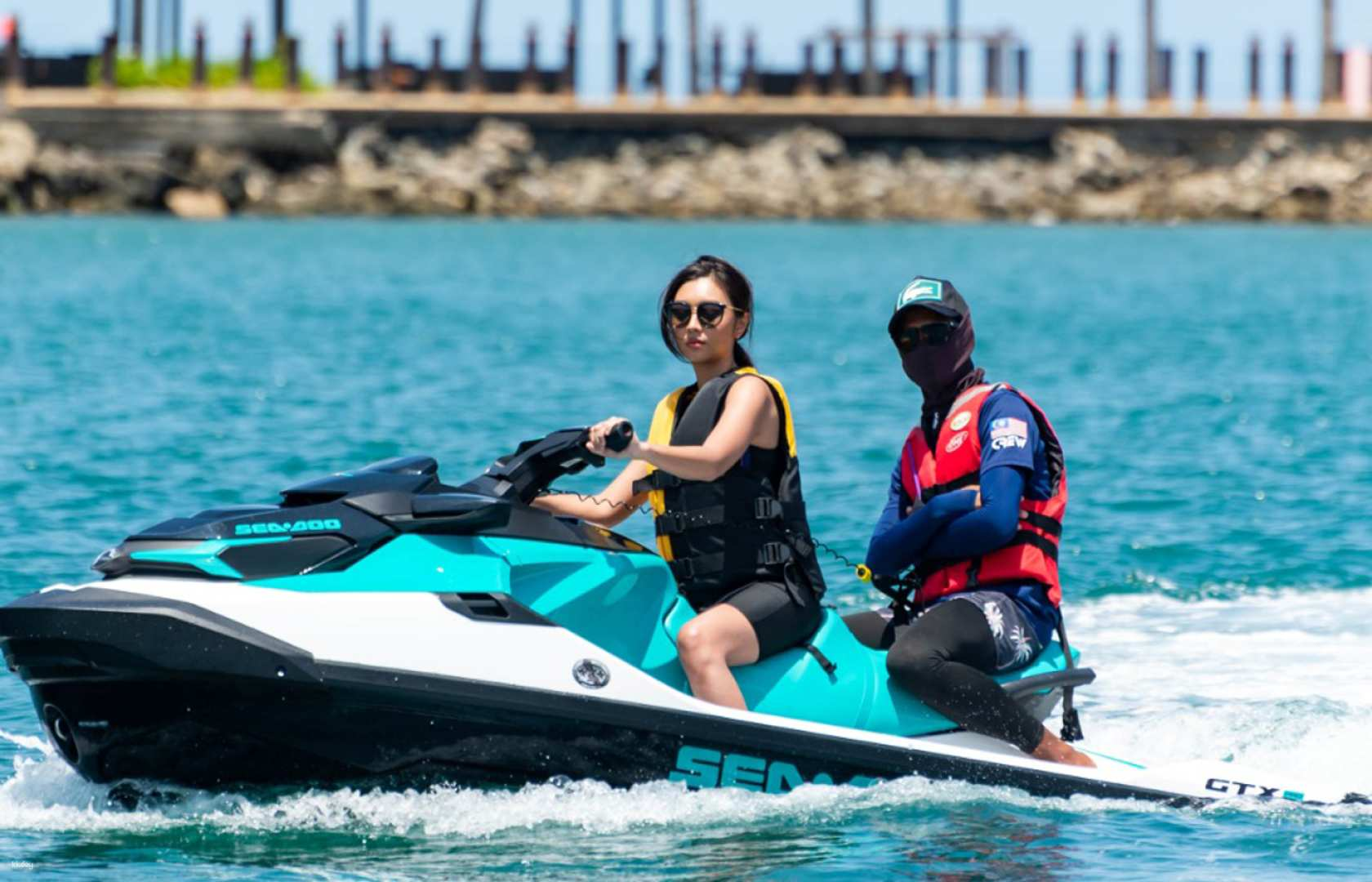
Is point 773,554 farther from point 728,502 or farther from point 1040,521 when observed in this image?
point 1040,521

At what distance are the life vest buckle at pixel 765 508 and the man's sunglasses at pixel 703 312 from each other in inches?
19.0

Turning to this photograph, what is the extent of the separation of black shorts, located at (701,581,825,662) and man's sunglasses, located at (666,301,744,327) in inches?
28.1

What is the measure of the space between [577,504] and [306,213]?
1802 inches

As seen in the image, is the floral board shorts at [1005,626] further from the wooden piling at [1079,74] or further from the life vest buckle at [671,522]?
the wooden piling at [1079,74]

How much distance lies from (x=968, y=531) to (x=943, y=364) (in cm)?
50

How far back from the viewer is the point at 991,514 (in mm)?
6059

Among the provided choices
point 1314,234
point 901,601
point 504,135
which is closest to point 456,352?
point 901,601

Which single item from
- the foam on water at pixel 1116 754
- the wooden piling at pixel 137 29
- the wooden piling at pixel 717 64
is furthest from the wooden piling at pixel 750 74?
the foam on water at pixel 1116 754

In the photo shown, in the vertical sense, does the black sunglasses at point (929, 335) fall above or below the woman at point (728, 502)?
above

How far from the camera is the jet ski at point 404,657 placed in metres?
5.55

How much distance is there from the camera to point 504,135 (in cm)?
5050

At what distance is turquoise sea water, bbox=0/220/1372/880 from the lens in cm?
591

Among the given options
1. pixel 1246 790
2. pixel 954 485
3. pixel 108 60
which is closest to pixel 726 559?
pixel 954 485

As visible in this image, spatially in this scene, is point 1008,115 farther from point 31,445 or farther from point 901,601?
point 901,601
